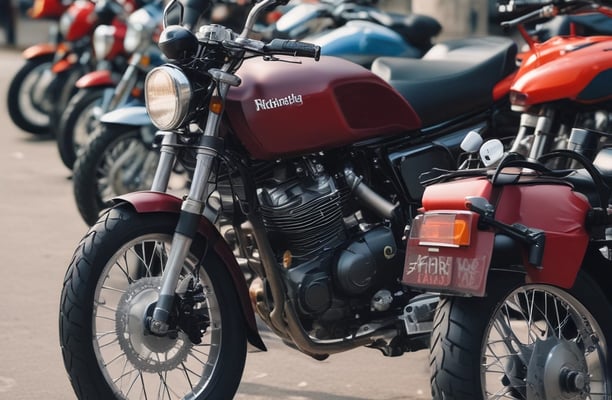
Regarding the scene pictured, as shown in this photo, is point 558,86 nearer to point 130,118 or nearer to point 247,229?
point 247,229

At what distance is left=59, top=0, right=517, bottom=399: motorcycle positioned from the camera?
4254 millimetres

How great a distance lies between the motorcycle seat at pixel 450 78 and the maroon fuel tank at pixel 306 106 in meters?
0.31

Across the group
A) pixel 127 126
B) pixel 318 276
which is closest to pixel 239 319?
pixel 318 276

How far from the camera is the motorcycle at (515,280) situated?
148 inches

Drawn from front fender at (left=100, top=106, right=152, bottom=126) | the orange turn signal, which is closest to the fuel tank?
the orange turn signal

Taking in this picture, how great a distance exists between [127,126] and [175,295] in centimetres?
300

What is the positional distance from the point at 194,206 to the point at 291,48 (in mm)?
606

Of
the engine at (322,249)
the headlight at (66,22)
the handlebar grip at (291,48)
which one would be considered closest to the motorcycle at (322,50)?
the engine at (322,249)

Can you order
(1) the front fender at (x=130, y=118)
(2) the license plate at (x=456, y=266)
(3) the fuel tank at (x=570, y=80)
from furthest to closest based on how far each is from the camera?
(1) the front fender at (x=130, y=118), (3) the fuel tank at (x=570, y=80), (2) the license plate at (x=456, y=266)

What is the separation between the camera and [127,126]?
7.13m

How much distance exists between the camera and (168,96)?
14.0ft

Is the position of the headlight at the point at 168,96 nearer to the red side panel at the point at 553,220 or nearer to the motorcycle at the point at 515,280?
→ the motorcycle at the point at 515,280

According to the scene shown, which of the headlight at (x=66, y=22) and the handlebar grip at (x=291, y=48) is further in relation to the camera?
the headlight at (x=66, y=22)

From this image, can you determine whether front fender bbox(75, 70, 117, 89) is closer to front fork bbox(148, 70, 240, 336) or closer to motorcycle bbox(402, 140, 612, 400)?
front fork bbox(148, 70, 240, 336)
